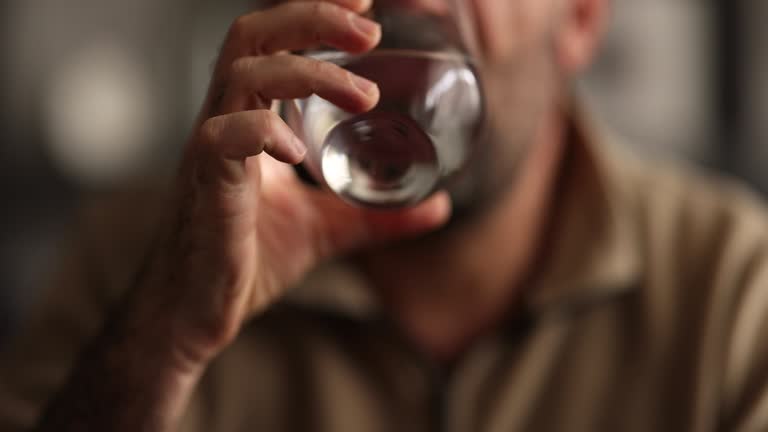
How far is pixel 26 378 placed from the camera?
1.12 metres

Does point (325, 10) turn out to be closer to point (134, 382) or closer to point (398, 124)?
point (398, 124)

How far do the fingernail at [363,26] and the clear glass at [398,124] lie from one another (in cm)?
1

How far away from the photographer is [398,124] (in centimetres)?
56

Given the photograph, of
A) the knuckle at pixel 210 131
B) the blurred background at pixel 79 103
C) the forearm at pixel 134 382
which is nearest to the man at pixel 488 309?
the forearm at pixel 134 382

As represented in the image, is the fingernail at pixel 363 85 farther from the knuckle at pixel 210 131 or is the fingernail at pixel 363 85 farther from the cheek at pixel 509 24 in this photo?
the cheek at pixel 509 24

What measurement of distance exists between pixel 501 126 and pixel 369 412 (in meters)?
0.38

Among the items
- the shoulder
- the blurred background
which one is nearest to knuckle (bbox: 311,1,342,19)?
the shoulder

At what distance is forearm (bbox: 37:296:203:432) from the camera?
0.76 meters

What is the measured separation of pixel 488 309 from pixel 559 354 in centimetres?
12

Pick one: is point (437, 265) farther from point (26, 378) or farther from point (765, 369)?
point (26, 378)

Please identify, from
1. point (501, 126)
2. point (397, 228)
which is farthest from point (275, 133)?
point (501, 126)

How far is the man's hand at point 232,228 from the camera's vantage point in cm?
57

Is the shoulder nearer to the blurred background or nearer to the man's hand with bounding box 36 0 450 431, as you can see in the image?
the man's hand with bounding box 36 0 450 431

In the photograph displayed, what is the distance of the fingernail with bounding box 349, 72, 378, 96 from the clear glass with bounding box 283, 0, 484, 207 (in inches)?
0.6
